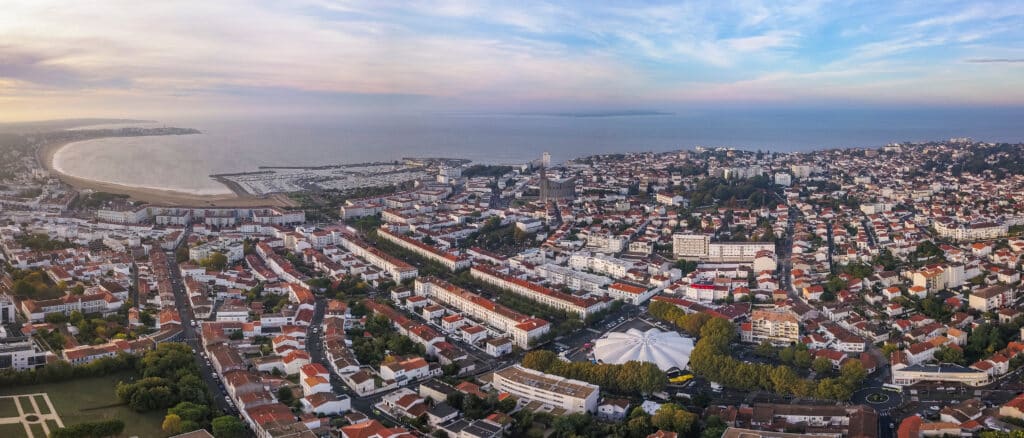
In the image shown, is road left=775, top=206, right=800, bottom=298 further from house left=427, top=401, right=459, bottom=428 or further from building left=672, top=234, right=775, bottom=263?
house left=427, top=401, right=459, bottom=428

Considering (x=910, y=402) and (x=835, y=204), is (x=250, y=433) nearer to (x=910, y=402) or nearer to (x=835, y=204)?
(x=910, y=402)

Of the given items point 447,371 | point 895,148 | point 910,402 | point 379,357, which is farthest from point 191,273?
point 895,148

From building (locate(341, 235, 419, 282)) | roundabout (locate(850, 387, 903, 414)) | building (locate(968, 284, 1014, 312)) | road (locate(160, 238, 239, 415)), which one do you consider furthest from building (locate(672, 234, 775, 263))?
road (locate(160, 238, 239, 415))

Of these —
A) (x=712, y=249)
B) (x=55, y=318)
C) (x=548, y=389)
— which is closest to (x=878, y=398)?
(x=548, y=389)

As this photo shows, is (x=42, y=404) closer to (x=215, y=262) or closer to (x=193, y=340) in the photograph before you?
(x=193, y=340)

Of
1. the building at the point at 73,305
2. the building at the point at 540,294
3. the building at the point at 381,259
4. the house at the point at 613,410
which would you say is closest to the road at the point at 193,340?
the building at the point at 73,305

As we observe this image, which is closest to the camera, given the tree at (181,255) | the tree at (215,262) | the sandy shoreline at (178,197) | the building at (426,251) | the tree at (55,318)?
the tree at (55,318)

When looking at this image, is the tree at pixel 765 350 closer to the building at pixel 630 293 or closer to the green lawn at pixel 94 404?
the building at pixel 630 293
